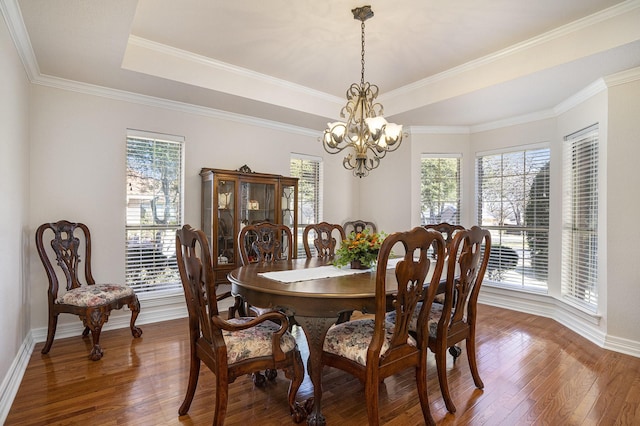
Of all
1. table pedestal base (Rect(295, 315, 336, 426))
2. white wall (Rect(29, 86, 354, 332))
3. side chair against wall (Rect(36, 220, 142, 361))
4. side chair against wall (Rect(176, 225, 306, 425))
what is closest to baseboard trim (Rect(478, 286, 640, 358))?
table pedestal base (Rect(295, 315, 336, 426))

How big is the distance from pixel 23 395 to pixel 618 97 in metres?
5.35

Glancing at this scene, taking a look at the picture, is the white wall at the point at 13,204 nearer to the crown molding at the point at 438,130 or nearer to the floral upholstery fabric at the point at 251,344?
the floral upholstery fabric at the point at 251,344

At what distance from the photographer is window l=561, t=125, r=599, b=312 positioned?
3.52 m

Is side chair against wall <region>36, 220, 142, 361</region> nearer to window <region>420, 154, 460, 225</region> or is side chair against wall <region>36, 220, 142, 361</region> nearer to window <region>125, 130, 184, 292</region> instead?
window <region>125, 130, 184, 292</region>

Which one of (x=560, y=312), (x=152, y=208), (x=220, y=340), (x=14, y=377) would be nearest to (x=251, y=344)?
(x=220, y=340)

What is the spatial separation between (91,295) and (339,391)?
2.26 metres

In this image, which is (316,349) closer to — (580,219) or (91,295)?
(91,295)

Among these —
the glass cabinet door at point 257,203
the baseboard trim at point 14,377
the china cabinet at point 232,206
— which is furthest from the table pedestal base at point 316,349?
the glass cabinet door at point 257,203

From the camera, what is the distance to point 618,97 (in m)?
3.15

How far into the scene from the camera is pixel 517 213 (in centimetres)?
458

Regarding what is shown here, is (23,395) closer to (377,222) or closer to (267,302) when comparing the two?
(267,302)

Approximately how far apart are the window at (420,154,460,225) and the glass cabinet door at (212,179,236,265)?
2.81 metres

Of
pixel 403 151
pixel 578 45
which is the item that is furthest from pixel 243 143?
pixel 578 45

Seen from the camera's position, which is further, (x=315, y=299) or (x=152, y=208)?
(x=152, y=208)
